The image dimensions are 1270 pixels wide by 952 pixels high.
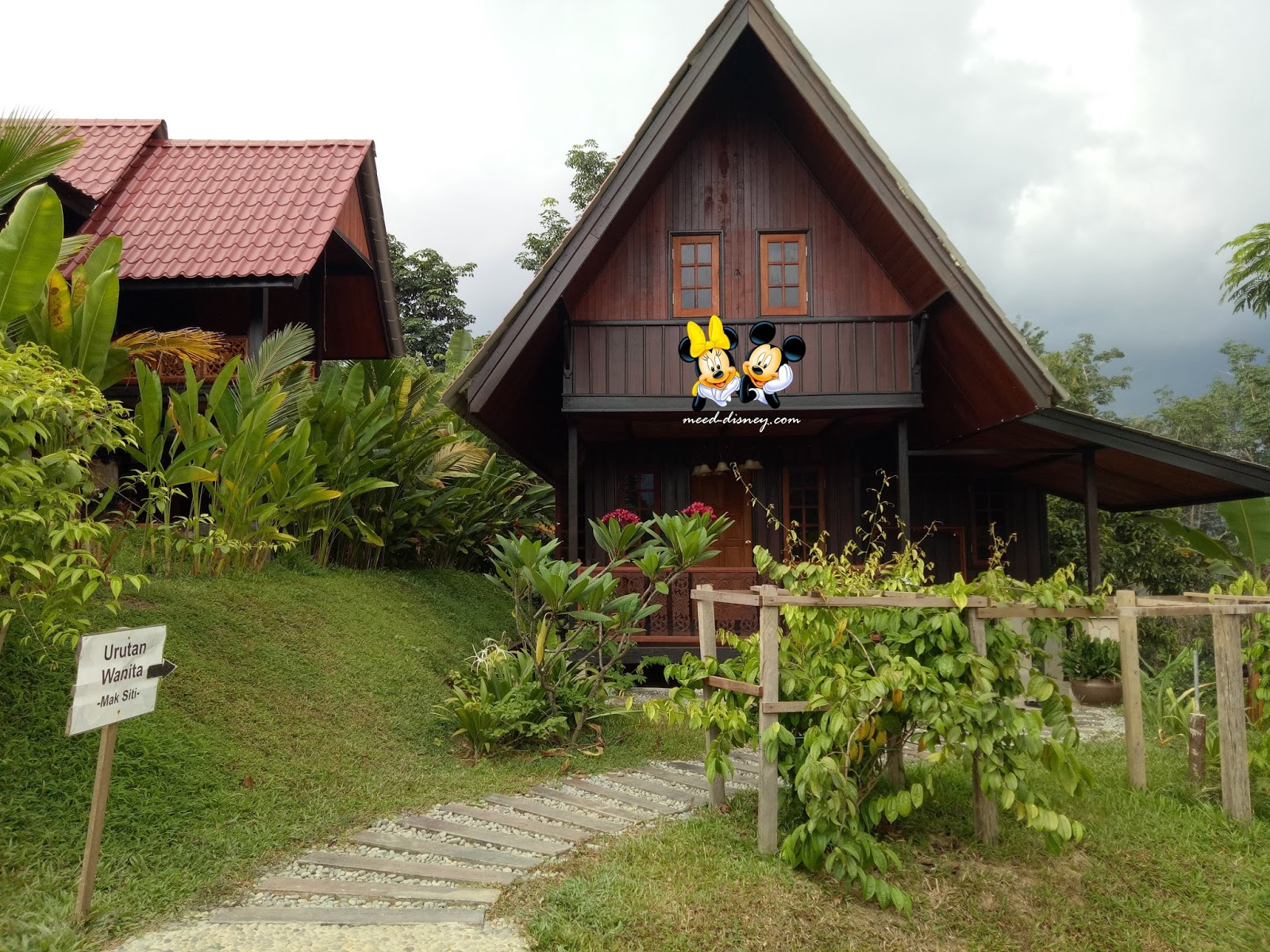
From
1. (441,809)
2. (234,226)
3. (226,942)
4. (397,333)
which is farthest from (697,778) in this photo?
(397,333)

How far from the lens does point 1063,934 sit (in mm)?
3881

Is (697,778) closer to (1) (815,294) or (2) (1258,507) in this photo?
(1) (815,294)

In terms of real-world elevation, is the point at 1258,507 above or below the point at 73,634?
above

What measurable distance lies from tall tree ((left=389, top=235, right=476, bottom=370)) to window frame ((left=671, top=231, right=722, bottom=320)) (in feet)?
60.3

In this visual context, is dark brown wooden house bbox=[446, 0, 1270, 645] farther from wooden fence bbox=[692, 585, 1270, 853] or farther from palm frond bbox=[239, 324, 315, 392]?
wooden fence bbox=[692, 585, 1270, 853]

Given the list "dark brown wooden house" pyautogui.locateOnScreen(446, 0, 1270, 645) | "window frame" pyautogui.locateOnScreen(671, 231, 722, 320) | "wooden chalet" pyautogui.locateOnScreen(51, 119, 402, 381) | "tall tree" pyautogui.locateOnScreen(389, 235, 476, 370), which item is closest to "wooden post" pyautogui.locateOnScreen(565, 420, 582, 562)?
"dark brown wooden house" pyautogui.locateOnScreen(446, 0, 1270, 645)

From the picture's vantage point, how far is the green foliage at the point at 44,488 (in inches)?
158

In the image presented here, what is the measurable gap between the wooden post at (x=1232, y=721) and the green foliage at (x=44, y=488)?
19.8 ft

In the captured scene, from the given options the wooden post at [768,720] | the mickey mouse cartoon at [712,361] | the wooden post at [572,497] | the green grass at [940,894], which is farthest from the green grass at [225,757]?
the mickey mouse cartoon at [712,361]

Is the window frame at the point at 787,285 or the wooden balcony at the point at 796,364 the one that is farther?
the window frame at the point at 787,285

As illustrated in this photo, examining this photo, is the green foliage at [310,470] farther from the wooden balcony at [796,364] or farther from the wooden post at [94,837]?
the wooden post at [94,837]

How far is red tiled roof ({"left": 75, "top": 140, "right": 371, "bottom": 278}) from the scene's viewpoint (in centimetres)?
1120

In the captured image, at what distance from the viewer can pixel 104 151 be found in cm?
1327

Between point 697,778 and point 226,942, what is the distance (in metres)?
3.20
